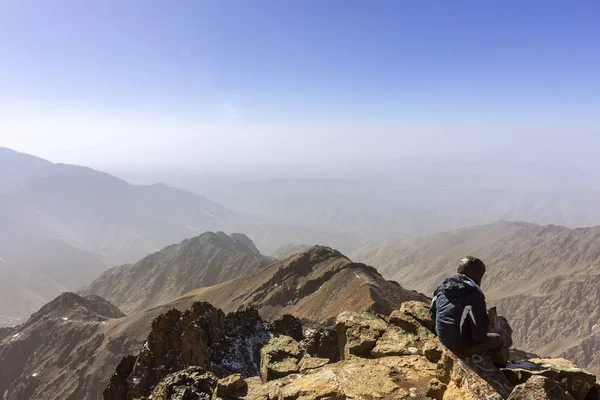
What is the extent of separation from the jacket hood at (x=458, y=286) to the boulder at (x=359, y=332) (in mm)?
4227

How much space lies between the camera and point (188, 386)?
1256 centimetres

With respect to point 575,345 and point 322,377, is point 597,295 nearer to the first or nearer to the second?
point 575,345

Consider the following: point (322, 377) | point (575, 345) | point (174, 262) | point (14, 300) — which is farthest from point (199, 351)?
point (14, 300)

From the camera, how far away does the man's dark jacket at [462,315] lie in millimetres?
7914

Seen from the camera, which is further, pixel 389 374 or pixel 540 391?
pixel 389 374

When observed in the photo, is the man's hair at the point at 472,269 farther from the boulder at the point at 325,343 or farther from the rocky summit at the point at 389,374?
the boulder at the point at 325,343

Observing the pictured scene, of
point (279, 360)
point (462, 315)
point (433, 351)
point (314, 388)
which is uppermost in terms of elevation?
point (462, 315)

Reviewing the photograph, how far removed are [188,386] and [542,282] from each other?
126 meters

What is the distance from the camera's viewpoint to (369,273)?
6675 cm

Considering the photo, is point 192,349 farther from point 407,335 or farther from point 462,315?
point 462,315

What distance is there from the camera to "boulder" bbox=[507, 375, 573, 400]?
6699mm

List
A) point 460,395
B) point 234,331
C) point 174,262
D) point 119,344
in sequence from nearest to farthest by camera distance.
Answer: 1. point 460,395
2. point 234,331
3. point 119,344
4. point 174,262

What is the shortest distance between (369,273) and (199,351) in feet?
137

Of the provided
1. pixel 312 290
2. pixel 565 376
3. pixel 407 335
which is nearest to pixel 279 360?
pixel 407 335
